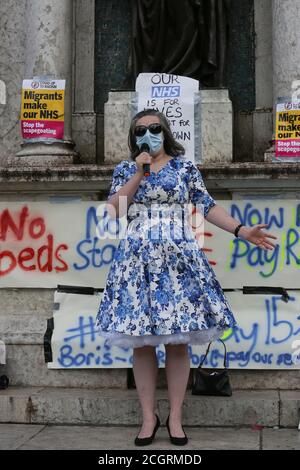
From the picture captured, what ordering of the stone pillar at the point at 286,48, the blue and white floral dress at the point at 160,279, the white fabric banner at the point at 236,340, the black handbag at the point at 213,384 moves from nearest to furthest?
the blue and white floral dress at the point at 160,279 < the black handbag at the point at 213,384 < the white fabric banner at the point at 236,340 < the stone pillar at the point at 286,48

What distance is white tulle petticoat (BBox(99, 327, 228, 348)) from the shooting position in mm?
4113

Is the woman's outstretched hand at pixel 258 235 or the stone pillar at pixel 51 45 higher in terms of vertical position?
the stone pillar at pixel 51 45

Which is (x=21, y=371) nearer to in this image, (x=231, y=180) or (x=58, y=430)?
(x=58, y=430)

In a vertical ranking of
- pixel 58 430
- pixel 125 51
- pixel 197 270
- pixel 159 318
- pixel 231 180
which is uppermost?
pixel 125 51

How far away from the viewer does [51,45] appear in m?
6.45

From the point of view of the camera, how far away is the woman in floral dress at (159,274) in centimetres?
412

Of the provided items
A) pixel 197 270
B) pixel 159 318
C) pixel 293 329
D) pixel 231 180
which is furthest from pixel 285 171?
pixel 159 318

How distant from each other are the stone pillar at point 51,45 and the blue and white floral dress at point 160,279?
7.13 ft

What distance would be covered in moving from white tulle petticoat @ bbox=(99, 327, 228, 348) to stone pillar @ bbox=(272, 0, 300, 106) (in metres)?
2.75

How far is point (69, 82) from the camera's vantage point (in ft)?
21.7

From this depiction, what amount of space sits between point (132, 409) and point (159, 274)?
4.24ft

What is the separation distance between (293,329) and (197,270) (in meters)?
1.49

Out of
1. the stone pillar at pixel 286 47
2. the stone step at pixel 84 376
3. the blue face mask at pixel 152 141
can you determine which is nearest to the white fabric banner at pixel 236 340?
the stone step at pixel 84 376

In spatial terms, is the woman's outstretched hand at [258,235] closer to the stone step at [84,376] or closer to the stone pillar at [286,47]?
the stone step at [84,376]
